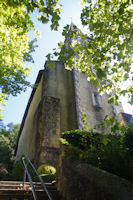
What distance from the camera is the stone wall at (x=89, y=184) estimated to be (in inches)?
73.8

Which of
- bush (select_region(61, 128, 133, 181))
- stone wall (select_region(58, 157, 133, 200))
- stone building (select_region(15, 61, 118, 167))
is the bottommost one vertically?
stone wall (select_region(58, 157, 133, 200))

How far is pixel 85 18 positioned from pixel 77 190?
5.06 m

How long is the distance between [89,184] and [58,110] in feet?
24.5

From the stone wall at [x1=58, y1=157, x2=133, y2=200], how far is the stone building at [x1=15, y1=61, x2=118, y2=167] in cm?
441

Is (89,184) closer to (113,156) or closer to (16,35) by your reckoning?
(113,156)

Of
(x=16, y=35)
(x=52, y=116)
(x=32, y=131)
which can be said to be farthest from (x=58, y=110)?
(x=16, y=35)

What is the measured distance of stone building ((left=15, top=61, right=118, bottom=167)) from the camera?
26.5 feet

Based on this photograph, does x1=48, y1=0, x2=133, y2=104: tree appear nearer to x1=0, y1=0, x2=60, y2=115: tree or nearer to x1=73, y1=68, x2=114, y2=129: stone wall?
x1=0, y1=0, x2=60, y2=115: tree

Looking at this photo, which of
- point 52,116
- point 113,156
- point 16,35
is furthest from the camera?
point 52,116

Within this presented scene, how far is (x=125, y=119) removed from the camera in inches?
607

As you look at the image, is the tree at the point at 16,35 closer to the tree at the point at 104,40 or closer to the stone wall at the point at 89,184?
the tree at the point at 104,40

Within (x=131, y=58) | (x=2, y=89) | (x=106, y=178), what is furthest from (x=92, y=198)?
(x=2, y=89)

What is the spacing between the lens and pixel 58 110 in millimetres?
9742

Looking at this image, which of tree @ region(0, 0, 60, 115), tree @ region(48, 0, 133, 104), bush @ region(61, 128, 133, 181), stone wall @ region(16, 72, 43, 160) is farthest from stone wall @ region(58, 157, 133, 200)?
stone wall @ region(16, 72, 43, 160)
